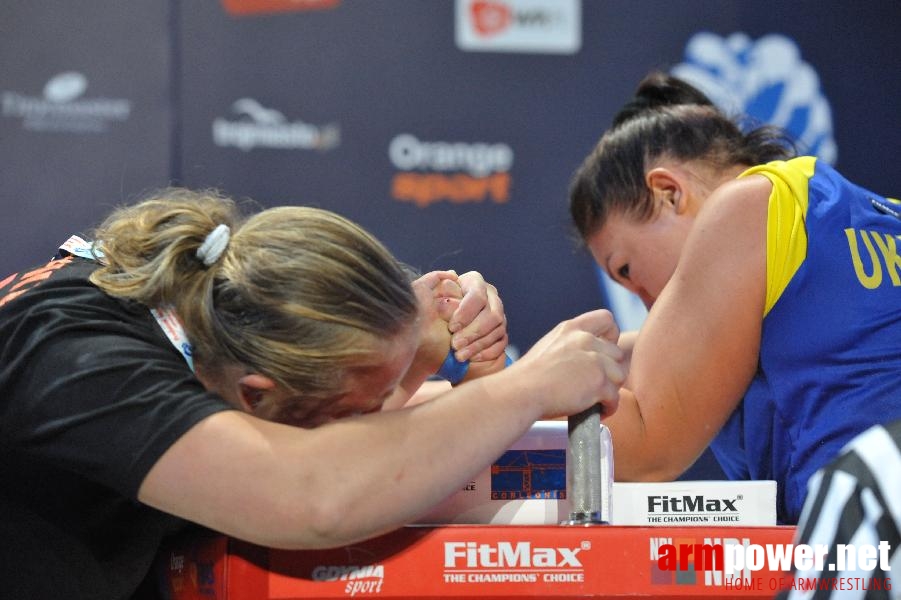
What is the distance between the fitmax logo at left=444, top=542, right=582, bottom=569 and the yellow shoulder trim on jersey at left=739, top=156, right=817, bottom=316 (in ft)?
1.85

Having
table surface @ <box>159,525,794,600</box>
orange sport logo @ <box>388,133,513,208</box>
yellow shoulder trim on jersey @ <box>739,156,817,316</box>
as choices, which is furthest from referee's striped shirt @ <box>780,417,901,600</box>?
orange sport logo @ <box>388,133,513,208</box>

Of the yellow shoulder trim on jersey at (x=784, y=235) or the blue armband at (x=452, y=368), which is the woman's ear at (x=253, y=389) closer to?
the blue armband at (x=452, y=368)

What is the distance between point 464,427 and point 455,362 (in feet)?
1.24

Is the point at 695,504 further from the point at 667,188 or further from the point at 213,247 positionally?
the point at 667,188

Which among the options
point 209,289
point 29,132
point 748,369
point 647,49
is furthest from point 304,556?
point 647,49

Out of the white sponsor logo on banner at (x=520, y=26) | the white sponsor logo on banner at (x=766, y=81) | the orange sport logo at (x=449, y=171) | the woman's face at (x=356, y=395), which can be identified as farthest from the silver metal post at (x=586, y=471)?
the white sponsor logo on banner at (x=766, y=81)

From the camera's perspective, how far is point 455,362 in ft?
4.52

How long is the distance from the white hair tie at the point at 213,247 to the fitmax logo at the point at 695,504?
53 cm

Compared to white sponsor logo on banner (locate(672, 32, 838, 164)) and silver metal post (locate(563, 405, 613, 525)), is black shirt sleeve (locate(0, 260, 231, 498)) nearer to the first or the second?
silver metal post (locate(563, 405, 613, 525))

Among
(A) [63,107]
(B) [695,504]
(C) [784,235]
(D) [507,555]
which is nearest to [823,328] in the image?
(C) [784,235]

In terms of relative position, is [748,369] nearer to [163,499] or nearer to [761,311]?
[761,311]

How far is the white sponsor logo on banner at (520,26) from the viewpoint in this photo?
280 cm

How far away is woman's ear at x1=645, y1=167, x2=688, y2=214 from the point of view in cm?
171

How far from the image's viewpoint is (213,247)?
1085mm
